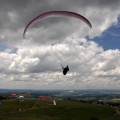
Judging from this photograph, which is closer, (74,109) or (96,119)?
(96,119)

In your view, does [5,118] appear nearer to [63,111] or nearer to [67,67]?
[63,111]

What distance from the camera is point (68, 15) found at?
35812 millimetres

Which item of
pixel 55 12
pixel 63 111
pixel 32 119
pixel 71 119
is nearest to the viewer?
pixel 55 12

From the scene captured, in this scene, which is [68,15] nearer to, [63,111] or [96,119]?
[96,119]

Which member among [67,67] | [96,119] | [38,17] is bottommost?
[96,119]

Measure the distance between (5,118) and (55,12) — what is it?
49.8 metres

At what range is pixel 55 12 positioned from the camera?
35.2 meters

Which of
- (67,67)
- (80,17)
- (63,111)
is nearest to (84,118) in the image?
(63,111)

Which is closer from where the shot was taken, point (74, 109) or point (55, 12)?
point (55, 12)

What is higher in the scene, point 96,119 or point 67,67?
point 67,67

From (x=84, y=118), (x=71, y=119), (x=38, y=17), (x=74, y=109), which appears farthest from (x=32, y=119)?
(x=38, y=17)

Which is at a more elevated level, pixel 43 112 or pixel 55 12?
pixel 55 12

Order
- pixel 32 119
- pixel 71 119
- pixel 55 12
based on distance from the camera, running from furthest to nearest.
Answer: pixel 71 119 → pixel 32 119 → pixel 55 12

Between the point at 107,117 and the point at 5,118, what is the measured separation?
37.9 metres
